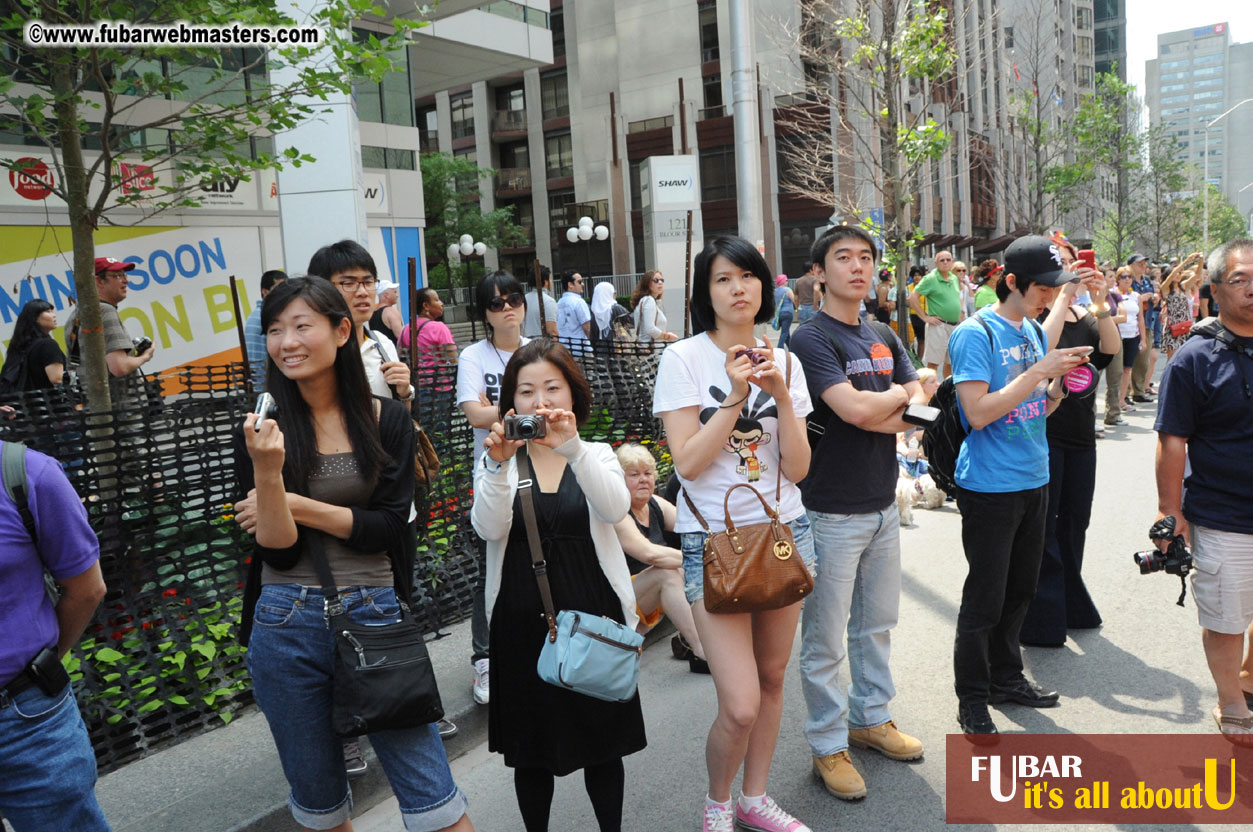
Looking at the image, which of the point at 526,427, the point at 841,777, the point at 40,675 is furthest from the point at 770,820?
the point at 40,675

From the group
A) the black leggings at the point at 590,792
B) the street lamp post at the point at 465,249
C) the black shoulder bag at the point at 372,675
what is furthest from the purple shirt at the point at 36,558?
the street lamp post at the point at 465,249

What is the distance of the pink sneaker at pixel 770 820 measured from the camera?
3.46 m

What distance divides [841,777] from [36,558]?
114 inches

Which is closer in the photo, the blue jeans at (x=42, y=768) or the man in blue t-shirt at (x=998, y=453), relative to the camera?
the blue jeans at (x=42, y=768)

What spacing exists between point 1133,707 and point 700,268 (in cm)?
306

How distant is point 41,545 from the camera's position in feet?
8.00

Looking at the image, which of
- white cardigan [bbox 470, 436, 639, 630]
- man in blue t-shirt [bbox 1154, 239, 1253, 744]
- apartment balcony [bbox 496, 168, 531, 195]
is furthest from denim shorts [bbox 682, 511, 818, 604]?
apartment balcony [bbox 496, 168, 531, 195]

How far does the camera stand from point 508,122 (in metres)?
52.8

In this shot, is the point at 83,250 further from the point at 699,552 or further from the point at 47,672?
the point at 699,552

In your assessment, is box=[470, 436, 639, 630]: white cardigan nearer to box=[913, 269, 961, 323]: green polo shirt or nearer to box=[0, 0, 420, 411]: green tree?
box=[0, 0, 420, 411]: green tree

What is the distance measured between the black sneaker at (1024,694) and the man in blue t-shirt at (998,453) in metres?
0.35

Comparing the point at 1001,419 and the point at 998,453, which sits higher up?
the point at 1001,419

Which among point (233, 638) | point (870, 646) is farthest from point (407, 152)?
point (870, 646)

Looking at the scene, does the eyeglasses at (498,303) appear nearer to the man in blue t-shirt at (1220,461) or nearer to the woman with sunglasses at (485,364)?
the woman with sunglasses at (485,364)
